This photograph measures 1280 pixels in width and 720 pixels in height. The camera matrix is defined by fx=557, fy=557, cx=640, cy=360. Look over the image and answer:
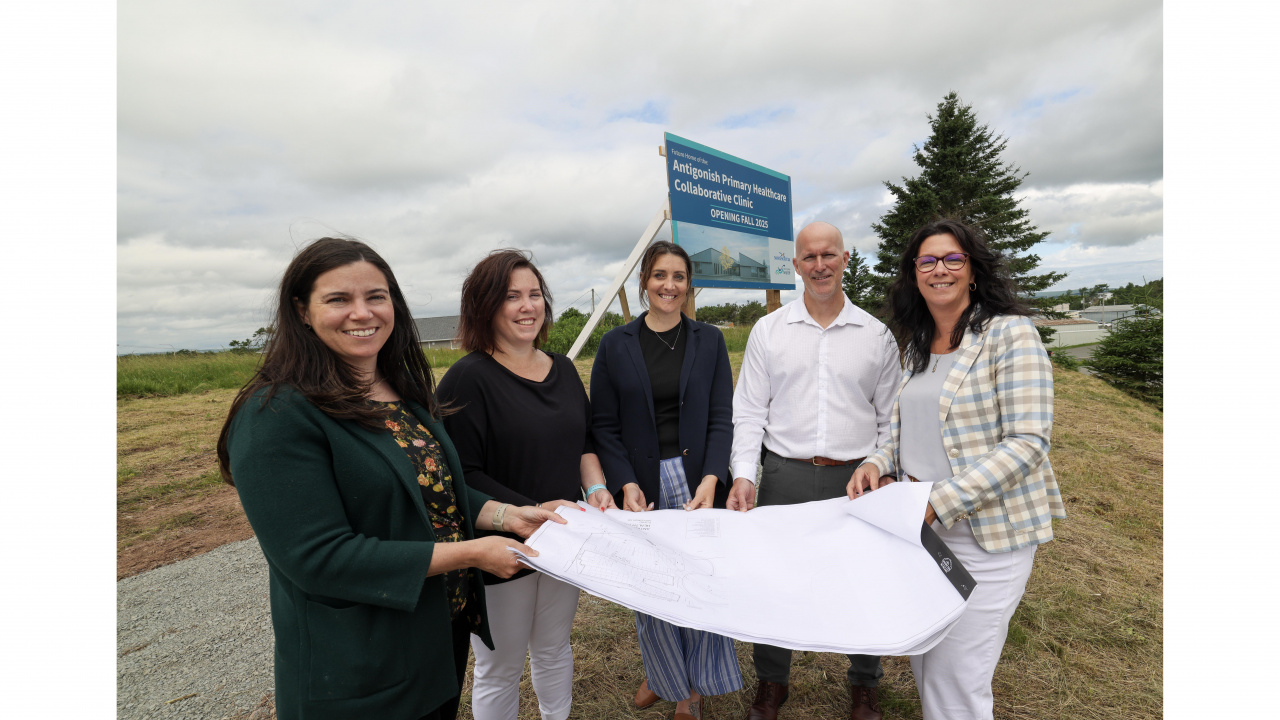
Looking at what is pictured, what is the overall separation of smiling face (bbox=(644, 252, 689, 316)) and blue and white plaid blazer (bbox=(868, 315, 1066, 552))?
1.26m

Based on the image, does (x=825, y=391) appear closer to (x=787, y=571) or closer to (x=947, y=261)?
(x=947, y=261)

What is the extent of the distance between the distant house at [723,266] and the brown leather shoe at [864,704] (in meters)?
3.59

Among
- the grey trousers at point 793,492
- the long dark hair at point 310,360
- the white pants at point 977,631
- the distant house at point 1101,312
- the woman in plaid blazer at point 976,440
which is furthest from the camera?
the distant house at point 1101,312

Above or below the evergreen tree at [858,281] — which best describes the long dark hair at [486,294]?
below

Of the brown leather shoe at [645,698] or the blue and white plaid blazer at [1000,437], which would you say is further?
the brown leather shoe at [645,698]

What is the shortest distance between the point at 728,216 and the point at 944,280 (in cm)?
386

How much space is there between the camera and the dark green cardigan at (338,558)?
1.28 meters

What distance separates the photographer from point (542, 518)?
6.05ft

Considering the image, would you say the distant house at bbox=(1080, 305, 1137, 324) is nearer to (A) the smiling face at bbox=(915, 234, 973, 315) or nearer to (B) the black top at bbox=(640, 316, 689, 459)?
(A) the smiling face at bbox=(915, 234, 973, 315)

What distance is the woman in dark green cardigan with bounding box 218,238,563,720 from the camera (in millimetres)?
1290

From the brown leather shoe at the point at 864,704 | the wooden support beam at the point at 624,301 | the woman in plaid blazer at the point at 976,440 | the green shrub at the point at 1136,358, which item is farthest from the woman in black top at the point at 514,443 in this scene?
the green shrub at the point at 1136,358

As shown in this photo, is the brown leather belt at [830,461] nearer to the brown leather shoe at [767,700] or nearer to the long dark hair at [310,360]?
the brown leather shoe at [767,700]

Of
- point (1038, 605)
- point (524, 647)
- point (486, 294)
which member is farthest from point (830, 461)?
point (1038, 605)

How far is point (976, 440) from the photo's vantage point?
5.92 ft
